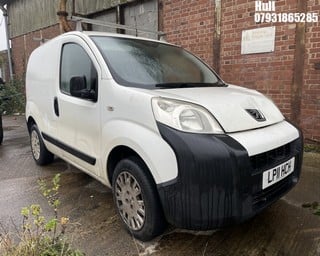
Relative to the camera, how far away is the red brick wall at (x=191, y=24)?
5996 millimetres

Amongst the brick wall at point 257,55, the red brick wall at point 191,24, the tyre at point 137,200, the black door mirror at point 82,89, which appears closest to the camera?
the tyre at point 137,200

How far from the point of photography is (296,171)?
8.21ft

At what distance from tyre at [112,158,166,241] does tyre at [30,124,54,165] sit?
2.14 meters

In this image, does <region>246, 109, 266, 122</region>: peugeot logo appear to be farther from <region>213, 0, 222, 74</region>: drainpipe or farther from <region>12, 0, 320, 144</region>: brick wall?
<region>213, 0, 222, 74</region>: drainpipe

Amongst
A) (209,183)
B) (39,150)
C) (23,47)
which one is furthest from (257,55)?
(23,47)

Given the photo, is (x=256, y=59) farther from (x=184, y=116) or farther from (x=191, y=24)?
(x=184, y=116)

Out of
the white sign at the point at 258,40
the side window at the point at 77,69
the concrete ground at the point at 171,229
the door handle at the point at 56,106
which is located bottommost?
the concrete ground at the point at 171,229

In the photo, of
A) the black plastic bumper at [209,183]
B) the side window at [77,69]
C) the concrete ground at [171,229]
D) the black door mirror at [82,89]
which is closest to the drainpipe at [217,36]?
the concrete ground at [171,229]

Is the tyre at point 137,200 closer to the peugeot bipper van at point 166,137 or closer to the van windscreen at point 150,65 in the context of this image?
the peugeot bipper van at point 166,137

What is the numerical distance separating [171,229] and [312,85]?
11.5 feet

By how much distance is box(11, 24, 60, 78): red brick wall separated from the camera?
11.8m

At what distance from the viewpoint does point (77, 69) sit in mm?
3100

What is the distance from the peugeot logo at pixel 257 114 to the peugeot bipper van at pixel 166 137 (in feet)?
0.04

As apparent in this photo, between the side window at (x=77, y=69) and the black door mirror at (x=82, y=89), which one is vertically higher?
the side window at (x=77, y=69)
